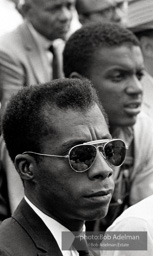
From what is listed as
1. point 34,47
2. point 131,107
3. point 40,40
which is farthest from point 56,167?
point 40,40

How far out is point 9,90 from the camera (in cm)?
434

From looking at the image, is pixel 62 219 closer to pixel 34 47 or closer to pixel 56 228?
pixel 56 228

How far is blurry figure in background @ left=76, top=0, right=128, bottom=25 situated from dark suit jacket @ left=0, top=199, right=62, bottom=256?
3.23 meters

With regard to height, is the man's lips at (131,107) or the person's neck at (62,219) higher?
the person's neck at (62,219)

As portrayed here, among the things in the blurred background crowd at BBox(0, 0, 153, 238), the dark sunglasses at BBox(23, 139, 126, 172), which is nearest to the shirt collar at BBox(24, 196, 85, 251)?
the dark sunglasses at BBox(23, 139, 126, 172)

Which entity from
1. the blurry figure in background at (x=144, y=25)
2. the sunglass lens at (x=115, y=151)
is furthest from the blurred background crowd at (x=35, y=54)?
the sunglass lens at (x=115, y=151)

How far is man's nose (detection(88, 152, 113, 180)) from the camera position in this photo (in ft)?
8.56

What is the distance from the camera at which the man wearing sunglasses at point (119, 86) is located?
426 centimetres

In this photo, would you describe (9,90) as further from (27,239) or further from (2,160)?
(27,239)

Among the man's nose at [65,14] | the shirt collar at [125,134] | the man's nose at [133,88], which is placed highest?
the man's nose at [65,14]

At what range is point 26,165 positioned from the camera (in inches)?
106

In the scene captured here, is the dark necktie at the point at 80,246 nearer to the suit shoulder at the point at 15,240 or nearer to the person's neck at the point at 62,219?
the person's neck at the point at 62,219

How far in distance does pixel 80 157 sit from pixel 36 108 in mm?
278

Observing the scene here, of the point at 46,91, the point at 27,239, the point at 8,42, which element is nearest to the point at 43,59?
the point at 8,42
